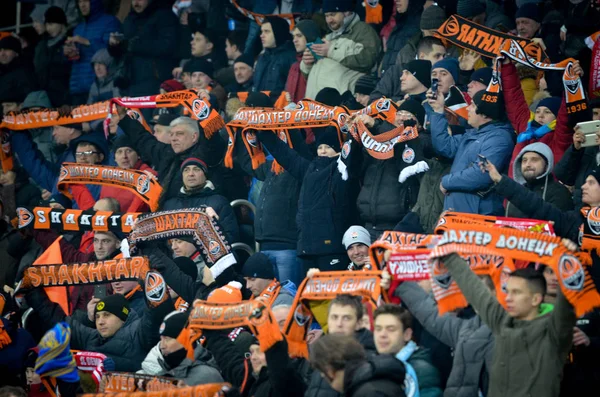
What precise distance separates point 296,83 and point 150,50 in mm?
2750

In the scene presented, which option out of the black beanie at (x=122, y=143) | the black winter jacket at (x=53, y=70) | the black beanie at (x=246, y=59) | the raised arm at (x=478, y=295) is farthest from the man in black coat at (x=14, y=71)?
the raised arm at (x=478, y=295)

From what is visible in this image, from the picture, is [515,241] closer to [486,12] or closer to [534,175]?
[534,175]

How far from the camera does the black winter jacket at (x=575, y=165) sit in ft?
31.3

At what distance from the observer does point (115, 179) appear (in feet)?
40.3

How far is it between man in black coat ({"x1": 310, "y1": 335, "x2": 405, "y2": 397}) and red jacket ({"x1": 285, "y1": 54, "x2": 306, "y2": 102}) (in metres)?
6.42

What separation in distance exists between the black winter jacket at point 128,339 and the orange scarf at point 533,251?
11.2 ft

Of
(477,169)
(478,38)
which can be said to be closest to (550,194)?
(477,169)

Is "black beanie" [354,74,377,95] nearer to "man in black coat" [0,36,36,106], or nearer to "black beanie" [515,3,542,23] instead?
"black beanie" [515,3,542,23]

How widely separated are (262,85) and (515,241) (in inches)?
271

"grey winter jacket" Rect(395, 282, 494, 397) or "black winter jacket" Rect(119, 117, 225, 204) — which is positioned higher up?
"black winter jacket" Rect(119, 117, 225, 204)

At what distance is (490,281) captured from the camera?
26.6 feet

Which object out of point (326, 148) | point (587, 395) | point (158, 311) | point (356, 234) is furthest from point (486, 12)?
point (587, 395)

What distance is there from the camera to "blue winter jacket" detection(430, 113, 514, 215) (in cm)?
976

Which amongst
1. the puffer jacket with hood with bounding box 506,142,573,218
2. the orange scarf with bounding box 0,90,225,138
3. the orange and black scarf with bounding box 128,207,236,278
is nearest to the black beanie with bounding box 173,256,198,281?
the orange and black scarf with bounding box 128,207,236,278
